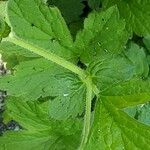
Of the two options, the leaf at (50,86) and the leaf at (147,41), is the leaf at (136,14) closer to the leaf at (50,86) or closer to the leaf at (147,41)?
the leaf at (147,41)

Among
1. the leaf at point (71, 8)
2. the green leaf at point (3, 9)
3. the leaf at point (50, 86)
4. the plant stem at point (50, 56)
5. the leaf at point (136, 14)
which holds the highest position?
the green leaf at point (3, 9)

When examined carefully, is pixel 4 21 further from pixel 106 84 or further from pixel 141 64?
pixel 141 64

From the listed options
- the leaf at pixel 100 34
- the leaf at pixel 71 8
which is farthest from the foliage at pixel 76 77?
the leaf at pixel 71 8

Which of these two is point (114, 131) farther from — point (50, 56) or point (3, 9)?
point (3, 9)

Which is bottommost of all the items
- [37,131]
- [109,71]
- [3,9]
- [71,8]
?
[37,131]

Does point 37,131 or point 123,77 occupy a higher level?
point 123,77

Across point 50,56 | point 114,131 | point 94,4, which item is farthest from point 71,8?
point 114,131
